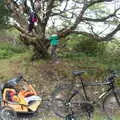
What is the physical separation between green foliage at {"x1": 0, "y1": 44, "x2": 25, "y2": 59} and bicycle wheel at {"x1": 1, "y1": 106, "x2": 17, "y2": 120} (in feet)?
14.2

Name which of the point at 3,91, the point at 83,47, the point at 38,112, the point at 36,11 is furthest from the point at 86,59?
the point at 3,91

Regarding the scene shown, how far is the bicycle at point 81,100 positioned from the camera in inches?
305

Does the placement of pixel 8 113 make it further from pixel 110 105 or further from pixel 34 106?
pixel 110 105

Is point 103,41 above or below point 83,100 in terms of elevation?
above

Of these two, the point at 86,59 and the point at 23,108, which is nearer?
the point at 23,108

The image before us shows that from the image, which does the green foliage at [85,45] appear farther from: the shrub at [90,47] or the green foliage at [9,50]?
the green foliage at [9,50]

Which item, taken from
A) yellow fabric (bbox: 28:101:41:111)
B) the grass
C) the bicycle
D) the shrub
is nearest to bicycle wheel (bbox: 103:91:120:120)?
the bicycle

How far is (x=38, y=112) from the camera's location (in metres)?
8.95

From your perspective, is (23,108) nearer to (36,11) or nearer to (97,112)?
(97,112)

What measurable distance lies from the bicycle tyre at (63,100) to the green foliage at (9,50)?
4.36 m

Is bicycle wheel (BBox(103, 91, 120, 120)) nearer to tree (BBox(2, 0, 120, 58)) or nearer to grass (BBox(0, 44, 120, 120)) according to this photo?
grass (BBox(0, 44, 120, 120))

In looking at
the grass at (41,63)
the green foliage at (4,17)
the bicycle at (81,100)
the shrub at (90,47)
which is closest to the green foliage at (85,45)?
the shrub at (90,47)

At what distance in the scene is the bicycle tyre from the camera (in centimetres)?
782

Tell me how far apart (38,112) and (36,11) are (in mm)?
2822
